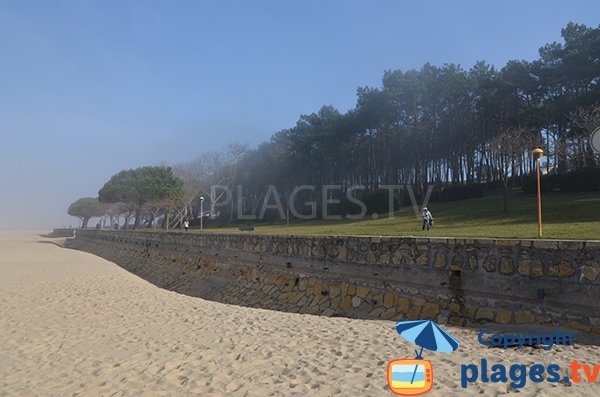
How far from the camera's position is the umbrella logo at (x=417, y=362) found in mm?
4281

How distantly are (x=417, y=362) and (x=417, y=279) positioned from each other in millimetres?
3299

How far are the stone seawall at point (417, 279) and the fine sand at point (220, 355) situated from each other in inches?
25.6

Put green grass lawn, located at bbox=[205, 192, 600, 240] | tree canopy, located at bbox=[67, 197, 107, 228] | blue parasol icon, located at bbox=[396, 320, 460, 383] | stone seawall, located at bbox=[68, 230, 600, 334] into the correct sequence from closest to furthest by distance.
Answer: blue parasol icon, located at bbox=[396, 320, 460, 383]
stone seawall, located at bbox=[68, 230, 600, 334]
green grass lawn, located at bbox=[205, 192, 600, 240]
tree canopy, located at bbox=[67, 197, 107, 228]

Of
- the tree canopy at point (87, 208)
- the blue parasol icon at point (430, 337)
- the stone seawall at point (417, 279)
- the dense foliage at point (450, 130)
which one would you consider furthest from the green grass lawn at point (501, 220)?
the tree canopy at point (87, 208)

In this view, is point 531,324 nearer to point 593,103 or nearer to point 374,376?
point 374,376

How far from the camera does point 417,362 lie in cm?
518

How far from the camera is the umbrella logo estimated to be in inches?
169

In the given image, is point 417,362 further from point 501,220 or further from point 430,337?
point 501,220

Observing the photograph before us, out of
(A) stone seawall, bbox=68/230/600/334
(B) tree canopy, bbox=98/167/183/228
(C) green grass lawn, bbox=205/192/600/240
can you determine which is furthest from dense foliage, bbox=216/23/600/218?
(A) stone seawall, bbox=68/230/600/334

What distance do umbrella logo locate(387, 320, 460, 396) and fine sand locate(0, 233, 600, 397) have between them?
0.47ft

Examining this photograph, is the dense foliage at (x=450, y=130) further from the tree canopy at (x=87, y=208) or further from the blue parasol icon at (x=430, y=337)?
the tree canopy at (x=87, y=208)

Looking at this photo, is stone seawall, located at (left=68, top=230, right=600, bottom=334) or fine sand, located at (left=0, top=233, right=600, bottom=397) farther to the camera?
stone seawall, located at (left=68, top=230, right=600, bottom=334)

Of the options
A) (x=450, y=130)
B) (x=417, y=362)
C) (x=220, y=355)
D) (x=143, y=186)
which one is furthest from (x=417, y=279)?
(x=143, y=186)

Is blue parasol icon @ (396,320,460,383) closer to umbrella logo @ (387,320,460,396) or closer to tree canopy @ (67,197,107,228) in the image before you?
umbrella logo @ (387,320,460,396)
